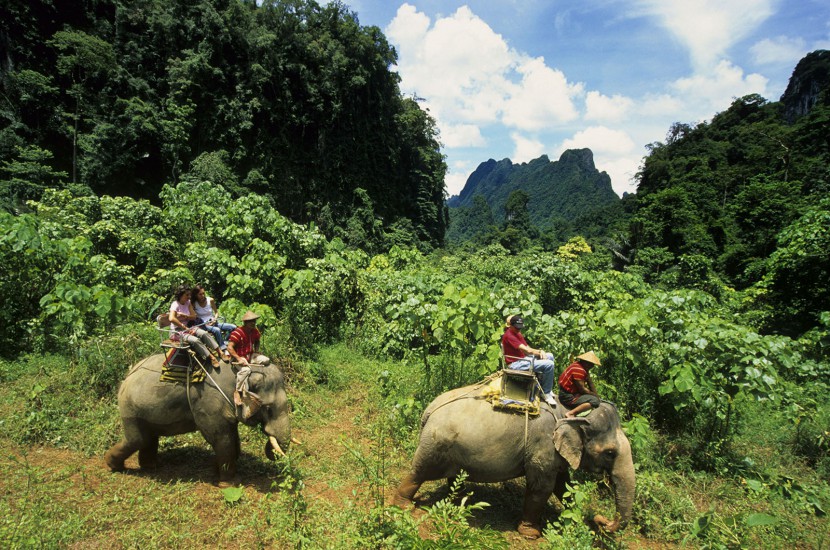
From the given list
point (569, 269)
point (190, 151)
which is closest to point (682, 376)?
point (569, 269)

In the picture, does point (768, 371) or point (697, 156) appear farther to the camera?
point (697, 156)

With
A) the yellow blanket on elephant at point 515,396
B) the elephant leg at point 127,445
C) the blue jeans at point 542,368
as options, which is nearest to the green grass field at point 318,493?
the elephant leg at point 127,445

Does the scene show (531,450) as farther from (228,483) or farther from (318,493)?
(228,483)

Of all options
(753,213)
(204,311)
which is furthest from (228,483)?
(753,213)

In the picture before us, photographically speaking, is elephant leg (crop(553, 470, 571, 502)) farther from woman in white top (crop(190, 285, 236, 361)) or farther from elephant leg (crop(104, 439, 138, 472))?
elephant leg (crop(104, 439, 138, 472))

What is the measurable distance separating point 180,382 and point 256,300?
4.90m

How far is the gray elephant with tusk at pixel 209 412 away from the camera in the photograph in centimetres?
512

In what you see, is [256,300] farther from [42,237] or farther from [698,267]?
[698,267]

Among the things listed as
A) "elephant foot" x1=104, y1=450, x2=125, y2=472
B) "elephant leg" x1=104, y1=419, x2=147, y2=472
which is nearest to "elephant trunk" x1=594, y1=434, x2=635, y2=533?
"elephant leg" x1=104, y1=419, x2=147, y2=472

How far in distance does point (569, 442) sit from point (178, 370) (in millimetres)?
4508

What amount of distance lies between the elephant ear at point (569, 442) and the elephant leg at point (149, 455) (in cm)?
480

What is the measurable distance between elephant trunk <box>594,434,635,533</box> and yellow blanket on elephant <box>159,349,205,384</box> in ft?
15.6

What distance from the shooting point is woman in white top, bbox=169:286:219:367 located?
515 cm

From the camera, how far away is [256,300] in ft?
32.7
